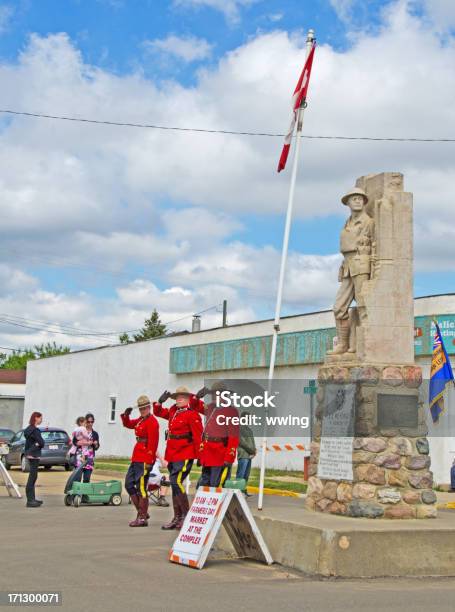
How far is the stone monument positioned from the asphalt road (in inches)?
70.5

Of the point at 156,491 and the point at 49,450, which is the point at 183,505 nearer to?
the point at 156,491

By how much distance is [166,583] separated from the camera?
852cm

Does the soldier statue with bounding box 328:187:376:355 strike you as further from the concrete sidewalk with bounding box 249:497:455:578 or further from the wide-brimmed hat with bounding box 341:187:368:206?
the concrete sidewalk with bounding box 249:497:455:578

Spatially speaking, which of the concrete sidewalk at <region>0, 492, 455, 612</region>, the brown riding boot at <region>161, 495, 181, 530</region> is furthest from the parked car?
the concrete sidewalk at <region>0, 492, 455, 612</region>

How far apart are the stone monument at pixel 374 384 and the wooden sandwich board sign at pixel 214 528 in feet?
4.91

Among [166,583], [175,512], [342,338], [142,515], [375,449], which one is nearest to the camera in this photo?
[166,583]

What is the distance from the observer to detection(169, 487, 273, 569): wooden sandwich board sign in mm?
9320

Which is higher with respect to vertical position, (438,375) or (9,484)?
(438,375)

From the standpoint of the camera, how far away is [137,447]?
13.0 m

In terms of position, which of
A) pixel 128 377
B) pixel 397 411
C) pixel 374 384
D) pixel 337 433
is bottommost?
pixel 337 433

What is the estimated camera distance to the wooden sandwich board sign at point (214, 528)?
9.32m

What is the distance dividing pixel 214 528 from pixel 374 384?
3.03 meters

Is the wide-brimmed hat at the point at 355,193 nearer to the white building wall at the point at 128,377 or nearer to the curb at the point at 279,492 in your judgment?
the curb at the point at 279,492

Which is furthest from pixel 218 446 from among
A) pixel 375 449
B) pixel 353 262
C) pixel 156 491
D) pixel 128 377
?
pixel 128 377
